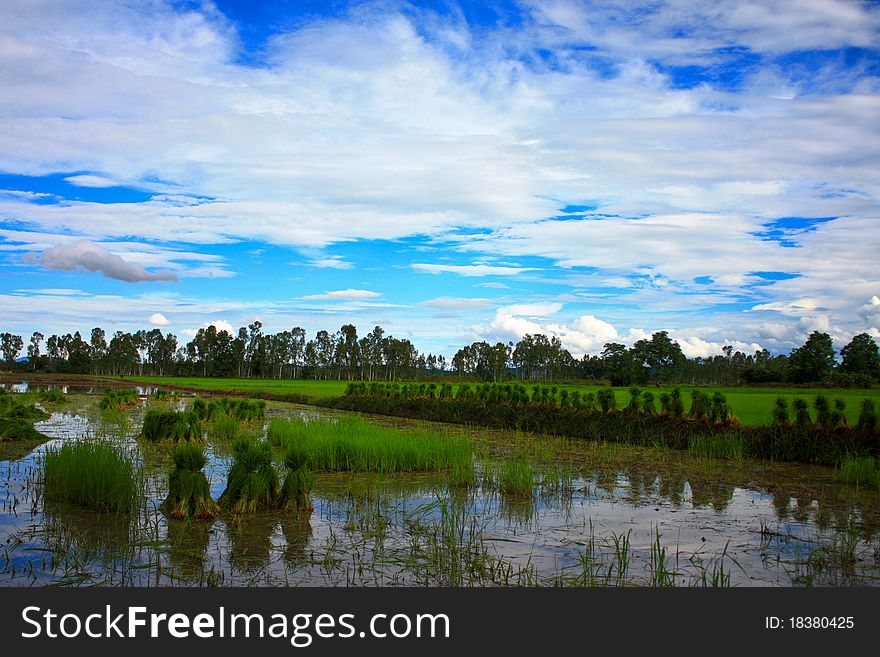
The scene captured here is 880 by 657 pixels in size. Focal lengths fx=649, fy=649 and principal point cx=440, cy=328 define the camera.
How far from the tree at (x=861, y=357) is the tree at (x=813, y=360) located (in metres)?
1.44

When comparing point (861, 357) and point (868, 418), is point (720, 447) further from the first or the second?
point (861, 357)

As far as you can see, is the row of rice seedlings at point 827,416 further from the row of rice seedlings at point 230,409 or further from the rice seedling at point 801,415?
the row of rice seedlings at point 230,409

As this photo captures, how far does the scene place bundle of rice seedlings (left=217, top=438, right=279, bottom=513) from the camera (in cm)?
778

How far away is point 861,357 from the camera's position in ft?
193

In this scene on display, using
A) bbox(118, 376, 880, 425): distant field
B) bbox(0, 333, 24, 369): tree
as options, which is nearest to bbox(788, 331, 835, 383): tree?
bbox(118, 376, 880, 425): distant field

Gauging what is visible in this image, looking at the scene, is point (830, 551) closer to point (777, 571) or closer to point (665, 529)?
point (777, 571)

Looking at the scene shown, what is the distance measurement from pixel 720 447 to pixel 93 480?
11.8 m

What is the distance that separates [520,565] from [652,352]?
267ft

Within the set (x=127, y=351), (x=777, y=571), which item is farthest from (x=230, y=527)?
(x=127, y=351)

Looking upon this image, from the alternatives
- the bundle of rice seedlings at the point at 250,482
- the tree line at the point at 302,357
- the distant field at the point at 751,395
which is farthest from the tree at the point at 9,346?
the bundle of rice seedlings at the point at 250,482

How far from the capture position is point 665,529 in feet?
24.2

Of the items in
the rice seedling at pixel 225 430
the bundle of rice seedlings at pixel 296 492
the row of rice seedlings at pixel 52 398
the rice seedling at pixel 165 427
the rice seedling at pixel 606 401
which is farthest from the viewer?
the row of rice seedlings at pixel 52 398

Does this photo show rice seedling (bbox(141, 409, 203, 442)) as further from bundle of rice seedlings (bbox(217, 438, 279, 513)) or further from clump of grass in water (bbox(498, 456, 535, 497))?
clump of grass in water (bbox(498, 456, 535, 497))

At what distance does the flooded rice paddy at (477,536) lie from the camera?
550 centimetres
